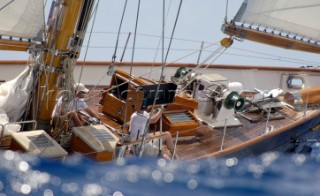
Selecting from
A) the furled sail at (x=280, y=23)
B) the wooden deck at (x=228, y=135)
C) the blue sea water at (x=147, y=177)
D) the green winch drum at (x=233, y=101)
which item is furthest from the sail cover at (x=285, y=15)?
the blue sea water at (x=147, y=177)

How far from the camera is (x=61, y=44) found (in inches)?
376

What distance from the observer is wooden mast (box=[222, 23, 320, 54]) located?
35.8 ft

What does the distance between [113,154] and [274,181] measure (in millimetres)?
2286

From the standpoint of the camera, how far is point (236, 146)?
10180mm

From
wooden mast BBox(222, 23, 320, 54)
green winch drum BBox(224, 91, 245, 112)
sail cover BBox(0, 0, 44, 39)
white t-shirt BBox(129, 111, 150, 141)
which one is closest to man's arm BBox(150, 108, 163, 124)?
white t-shirt BBox(129, 111, 150, 141)

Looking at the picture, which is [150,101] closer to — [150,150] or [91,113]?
[150,150]

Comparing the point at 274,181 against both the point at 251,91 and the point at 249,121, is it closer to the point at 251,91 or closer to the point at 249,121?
the point at 249,121

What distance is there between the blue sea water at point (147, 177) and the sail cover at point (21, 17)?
1527 millimetres

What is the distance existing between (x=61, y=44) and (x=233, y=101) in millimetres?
2787

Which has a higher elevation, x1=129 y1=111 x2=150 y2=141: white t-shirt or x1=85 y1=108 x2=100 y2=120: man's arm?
x1=129 y1=111 x2=150 y2=141: white t-shirt

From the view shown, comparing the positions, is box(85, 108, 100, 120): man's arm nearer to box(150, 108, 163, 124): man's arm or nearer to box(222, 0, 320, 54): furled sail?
box(150, 108, 163, 124): man's arm

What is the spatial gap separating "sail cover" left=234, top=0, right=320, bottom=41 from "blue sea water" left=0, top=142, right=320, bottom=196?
2.07 meters

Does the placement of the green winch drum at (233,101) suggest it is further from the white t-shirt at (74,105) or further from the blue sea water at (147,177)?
the white t-shirt at (74,105)

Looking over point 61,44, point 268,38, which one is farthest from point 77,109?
point 268,38
